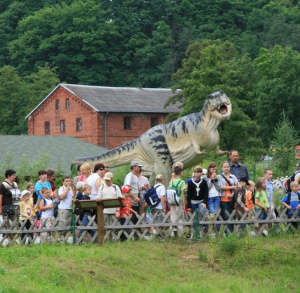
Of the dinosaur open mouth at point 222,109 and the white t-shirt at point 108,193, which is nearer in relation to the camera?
the white t-shirt at point 108,193

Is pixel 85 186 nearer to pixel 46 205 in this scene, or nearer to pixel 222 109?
pixel 46 205

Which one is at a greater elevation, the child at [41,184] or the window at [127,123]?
the window at [127,123]

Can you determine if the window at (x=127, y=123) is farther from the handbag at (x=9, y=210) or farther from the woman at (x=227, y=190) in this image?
the handbag at (x=9, y=210)

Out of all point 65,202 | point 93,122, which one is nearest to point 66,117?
point 93,122

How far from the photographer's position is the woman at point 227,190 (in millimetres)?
18547

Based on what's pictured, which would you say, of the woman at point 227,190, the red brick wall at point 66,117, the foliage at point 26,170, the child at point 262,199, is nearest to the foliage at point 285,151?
the foliage at point 26,170

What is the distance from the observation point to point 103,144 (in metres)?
72.2

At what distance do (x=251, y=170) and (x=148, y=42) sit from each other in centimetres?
6484

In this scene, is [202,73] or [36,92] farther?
[36,92]

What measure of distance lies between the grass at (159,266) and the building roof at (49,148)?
97.7 ft

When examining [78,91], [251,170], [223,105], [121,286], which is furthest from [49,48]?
[121,286]

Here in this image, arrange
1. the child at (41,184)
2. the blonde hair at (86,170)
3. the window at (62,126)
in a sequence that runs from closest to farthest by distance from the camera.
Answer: the child at (41,184), the blonde hair at (86,170), the window at (62,126)

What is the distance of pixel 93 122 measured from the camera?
72.5 metres

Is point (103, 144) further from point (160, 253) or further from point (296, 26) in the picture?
point (160, 253)
